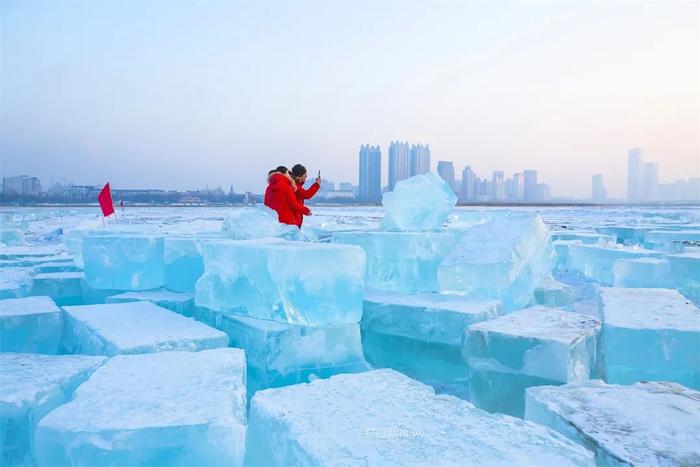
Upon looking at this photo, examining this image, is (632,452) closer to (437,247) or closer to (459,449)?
(459,449)

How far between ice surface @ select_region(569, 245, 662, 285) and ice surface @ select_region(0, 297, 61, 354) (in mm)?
5423

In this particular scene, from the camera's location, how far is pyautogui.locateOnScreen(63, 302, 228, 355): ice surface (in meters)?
2.31

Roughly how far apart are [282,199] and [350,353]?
2.65 meters

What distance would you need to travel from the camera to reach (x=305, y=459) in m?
1.35

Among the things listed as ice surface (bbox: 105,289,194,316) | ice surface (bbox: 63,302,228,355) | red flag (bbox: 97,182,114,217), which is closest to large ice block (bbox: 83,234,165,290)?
ice surface (bbox: 105,289,194,316)

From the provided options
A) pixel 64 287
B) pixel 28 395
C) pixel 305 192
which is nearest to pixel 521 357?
pixel 28 395

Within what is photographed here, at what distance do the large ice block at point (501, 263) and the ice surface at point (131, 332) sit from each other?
6.43 ft

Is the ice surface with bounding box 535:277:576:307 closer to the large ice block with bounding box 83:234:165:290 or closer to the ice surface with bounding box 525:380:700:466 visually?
the ice surface with bounding box 525:380:700:466

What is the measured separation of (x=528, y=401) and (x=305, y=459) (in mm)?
981

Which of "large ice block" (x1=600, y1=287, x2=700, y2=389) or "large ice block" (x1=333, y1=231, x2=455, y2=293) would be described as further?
"large ice block" (x1=333, y1=231, x2=455, y2=293)

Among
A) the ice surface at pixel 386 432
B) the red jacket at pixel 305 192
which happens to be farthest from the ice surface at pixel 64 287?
the ice surface at pixel 386 432

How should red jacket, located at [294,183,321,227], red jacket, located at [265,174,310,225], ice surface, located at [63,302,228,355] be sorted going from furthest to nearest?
red jacket, located at [294,183,321,227], red jacket, located at [265,174,310,225], ice surface, located at [63,302,228,355]

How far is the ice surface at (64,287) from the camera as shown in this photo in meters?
4.25

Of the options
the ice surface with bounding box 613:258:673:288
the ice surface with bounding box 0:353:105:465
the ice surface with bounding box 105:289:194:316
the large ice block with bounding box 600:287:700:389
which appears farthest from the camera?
the ice surface with bounding box 613:258:673:288
